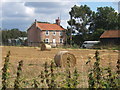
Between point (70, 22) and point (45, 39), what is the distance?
740cm

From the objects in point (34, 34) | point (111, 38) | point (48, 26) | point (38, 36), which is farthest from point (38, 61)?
point (48, 26)

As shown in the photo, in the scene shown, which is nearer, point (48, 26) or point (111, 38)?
point (111, 38)

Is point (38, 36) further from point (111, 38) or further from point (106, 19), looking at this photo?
point (111, 38)

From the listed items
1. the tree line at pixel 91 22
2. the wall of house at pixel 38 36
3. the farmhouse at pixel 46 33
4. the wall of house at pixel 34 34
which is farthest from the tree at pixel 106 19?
the wall of house at pixel 34 34

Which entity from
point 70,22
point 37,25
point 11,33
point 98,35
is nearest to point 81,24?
point 70,22

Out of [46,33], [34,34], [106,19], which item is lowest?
[34,34]

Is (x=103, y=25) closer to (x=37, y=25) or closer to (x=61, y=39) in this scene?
(x=61, y=39)

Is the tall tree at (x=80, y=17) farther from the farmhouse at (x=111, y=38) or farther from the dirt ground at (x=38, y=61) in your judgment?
the dirt ground at (x=38, y=61)

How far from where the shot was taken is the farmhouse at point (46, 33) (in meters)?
53.9

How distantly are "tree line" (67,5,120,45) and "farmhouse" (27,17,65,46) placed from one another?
2.27 meters

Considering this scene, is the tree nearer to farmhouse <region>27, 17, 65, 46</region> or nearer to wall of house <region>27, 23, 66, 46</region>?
farmhouse <region>27, 17, 65, 46</region>

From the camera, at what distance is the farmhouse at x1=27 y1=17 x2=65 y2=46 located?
5394cm

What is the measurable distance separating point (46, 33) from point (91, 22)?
11371mm

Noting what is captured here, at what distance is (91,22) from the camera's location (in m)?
57.2
